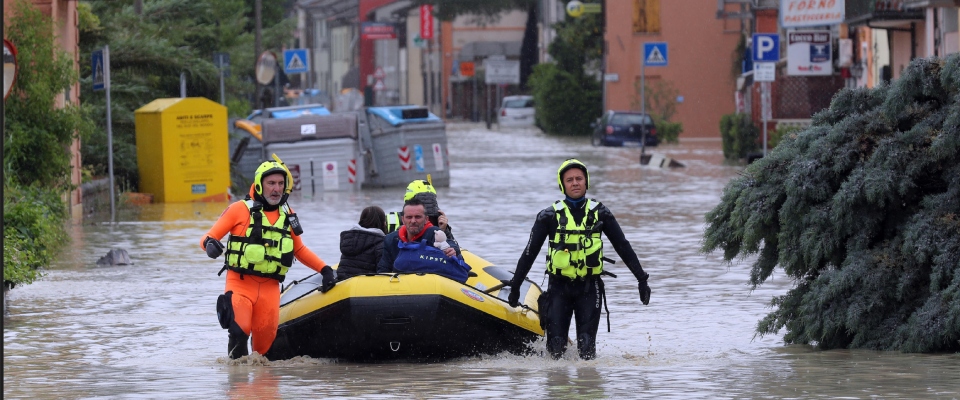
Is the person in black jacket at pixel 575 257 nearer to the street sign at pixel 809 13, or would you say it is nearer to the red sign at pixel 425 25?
the street sign at pixel 809 13

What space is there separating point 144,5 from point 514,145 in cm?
2416

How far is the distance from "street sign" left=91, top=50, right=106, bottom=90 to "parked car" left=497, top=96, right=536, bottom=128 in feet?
169

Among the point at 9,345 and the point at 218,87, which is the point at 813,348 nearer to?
the point at 9,345

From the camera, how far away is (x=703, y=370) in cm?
967

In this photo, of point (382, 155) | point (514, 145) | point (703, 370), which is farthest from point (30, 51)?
point (514, 145)

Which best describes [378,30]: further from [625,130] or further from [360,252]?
[360,252]

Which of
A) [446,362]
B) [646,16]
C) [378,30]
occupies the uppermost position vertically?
[378,30]

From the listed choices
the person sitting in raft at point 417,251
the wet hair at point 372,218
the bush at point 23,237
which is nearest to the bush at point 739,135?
the bush at point 23,237

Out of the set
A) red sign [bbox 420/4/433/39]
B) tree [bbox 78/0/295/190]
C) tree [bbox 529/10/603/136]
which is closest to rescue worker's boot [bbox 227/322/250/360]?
tree [bbox 78/0/295/190]

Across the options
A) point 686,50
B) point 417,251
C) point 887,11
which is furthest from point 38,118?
point 686,50

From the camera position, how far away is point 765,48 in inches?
1222

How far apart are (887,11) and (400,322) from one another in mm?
22144

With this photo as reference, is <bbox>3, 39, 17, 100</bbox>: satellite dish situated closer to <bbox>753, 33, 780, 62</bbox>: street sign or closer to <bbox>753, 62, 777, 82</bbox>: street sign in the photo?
<bbox>753, 62, 777, 82</bbox>: street sign

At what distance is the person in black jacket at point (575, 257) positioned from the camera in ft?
32.5
